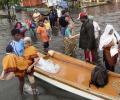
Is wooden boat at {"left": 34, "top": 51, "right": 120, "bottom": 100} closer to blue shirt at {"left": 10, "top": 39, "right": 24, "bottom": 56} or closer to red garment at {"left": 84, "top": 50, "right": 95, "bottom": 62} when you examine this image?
red garment at {"left": 84, "top": 50, "right": 95, "bottom": 62}

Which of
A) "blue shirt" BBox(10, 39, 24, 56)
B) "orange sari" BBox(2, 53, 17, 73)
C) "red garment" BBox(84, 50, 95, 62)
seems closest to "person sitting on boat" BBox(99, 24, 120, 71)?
"red garment" BBox(84, 50, 95, 62)

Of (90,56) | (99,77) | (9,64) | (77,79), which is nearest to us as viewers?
(9,64)

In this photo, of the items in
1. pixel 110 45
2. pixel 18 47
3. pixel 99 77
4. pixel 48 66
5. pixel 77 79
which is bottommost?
pixel 77 79

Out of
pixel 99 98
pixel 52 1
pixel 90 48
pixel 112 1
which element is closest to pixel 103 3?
Result: pixel 112 1

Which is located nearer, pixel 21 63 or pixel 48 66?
pixel 21 63

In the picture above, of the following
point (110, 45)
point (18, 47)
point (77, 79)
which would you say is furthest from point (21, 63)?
point (110, 45)

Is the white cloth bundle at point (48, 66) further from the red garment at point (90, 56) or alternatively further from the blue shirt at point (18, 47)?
the blue shirt at point (18, 47)

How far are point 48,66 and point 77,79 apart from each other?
1335 millimetres

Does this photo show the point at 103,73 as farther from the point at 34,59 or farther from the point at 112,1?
the point at 112,1

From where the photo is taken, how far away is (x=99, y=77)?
11.5m

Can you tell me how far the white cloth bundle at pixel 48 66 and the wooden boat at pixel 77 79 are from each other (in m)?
0.16

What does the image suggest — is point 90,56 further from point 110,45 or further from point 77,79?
point 110,45

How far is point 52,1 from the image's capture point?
122 feet

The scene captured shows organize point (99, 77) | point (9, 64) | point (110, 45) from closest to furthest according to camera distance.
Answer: point (9, 64) < point (99, 77) < point (110, 45)
